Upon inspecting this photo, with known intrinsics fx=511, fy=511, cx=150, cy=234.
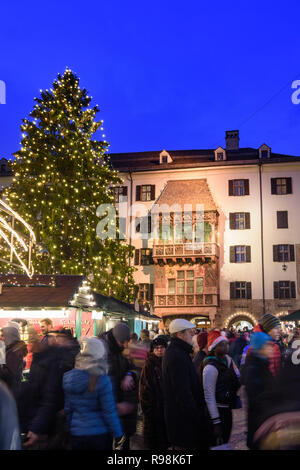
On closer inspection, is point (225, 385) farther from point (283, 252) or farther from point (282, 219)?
point (282, 219)

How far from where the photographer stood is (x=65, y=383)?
4312 millimetres

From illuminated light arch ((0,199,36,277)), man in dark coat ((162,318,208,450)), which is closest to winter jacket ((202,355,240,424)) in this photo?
man in dark coat ((162,318,208,450))

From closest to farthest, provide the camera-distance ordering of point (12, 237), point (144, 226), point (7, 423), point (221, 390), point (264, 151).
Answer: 1. point (7, 423)
2. point (221, 390)
3. point (12, 237)
4. point (264, 151)
5. point (144, 226)

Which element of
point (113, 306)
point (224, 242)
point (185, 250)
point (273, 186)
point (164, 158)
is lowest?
point (113, 306)

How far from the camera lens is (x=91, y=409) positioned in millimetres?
4156

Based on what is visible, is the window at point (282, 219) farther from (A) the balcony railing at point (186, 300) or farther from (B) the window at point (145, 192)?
(B) the window at point (145, 192)

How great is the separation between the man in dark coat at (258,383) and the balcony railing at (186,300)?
29300 mm

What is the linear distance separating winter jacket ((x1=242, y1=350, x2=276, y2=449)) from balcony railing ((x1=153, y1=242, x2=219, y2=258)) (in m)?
29.6

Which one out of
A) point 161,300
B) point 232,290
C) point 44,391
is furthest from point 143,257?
point 44,391

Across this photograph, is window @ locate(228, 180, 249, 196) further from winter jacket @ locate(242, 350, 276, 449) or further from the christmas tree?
winter jacket @ locate(242, 350, 276, 449)

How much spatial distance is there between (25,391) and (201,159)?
115ft

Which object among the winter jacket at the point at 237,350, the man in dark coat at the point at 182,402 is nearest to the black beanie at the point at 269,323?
the man in dark coat at the point at 182,402

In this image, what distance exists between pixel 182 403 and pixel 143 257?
32380 mm
